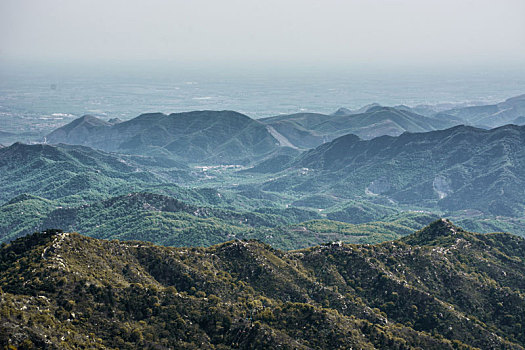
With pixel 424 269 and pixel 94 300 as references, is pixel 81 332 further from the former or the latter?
pixel 424 269

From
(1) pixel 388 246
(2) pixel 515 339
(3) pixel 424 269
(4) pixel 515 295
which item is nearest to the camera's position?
(2) pixel 515 339

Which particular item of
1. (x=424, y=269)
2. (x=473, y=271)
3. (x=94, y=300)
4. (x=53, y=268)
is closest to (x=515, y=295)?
(x=473, y=271)

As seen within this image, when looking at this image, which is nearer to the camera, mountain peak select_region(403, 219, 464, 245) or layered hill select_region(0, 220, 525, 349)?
layered hill select_region(0, 220, 525, 349)

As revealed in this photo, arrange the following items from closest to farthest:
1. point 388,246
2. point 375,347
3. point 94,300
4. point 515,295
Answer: point 94,300 < point 375,347 < point 515,295 < point 388,246

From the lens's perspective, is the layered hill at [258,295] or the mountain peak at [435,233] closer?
the layered hill at [258,295]

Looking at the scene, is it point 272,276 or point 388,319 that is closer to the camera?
point 388,319

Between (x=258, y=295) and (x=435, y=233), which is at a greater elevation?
(x=435, y=233)

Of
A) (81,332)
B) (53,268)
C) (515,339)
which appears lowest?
(515,339)

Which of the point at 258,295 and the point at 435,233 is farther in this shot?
the point at 435,233
